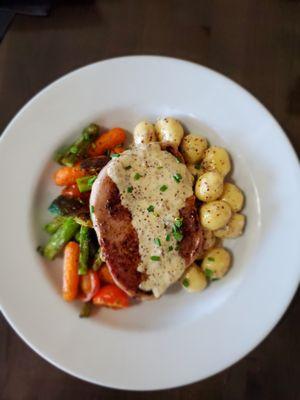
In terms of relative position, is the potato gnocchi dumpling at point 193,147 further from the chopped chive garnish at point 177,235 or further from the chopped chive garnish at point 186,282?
the chopped chive garnish at point 186,282

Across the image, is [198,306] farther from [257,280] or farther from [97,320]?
[97,320]

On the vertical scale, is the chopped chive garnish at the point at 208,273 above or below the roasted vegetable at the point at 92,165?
below

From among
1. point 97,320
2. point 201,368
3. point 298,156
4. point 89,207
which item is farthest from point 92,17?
point 201,368

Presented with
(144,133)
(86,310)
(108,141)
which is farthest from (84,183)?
(86,310)

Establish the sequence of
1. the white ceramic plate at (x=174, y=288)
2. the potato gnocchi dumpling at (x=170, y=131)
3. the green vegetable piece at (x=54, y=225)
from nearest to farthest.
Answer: the white ceramic plate at (x=174, y=288) < the potato gnocchi dumpling at (x=170, y=131) < the green vegetable piece at (x=54, y=225)

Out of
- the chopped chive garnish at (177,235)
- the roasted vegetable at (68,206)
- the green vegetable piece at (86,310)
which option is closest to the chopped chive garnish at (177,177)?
the chopped chive garnish at (177,235)

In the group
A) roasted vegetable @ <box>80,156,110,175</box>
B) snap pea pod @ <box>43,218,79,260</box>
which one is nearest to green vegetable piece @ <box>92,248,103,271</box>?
snap pea pod @ <box>43,218,79,260</box>

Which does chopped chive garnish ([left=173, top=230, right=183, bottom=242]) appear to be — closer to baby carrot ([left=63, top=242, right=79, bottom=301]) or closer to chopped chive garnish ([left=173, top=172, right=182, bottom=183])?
chopped chive garnish ([left=173, top=172, right=182, bottom=183])
